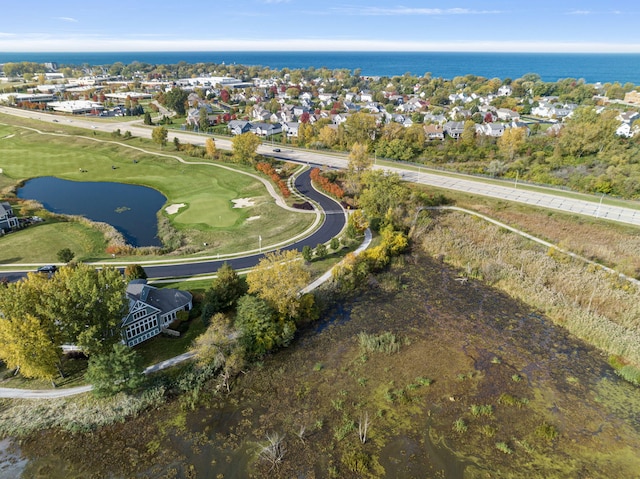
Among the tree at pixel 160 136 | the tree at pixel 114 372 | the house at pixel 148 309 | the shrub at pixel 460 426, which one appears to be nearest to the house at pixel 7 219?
the house at pixel 148 309

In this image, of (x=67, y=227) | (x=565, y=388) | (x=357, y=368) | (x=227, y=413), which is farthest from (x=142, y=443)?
(x=67, y=227)

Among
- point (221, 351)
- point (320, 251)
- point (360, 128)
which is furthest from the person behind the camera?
point (360, 128)

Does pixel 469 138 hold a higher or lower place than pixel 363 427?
higher

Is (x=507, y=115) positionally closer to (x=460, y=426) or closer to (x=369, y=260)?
(x=369, y=260)

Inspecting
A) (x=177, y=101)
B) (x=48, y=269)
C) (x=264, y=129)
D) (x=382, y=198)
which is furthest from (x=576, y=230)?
(x=177, y=101)

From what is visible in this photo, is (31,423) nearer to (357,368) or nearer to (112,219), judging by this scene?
(357,368)

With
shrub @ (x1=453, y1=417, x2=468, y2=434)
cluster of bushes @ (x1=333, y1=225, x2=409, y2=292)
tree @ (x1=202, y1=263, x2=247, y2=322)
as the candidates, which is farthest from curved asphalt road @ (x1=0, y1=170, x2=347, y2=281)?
shrub @ (x1=453, y1=417, x2=468, y2=434)
